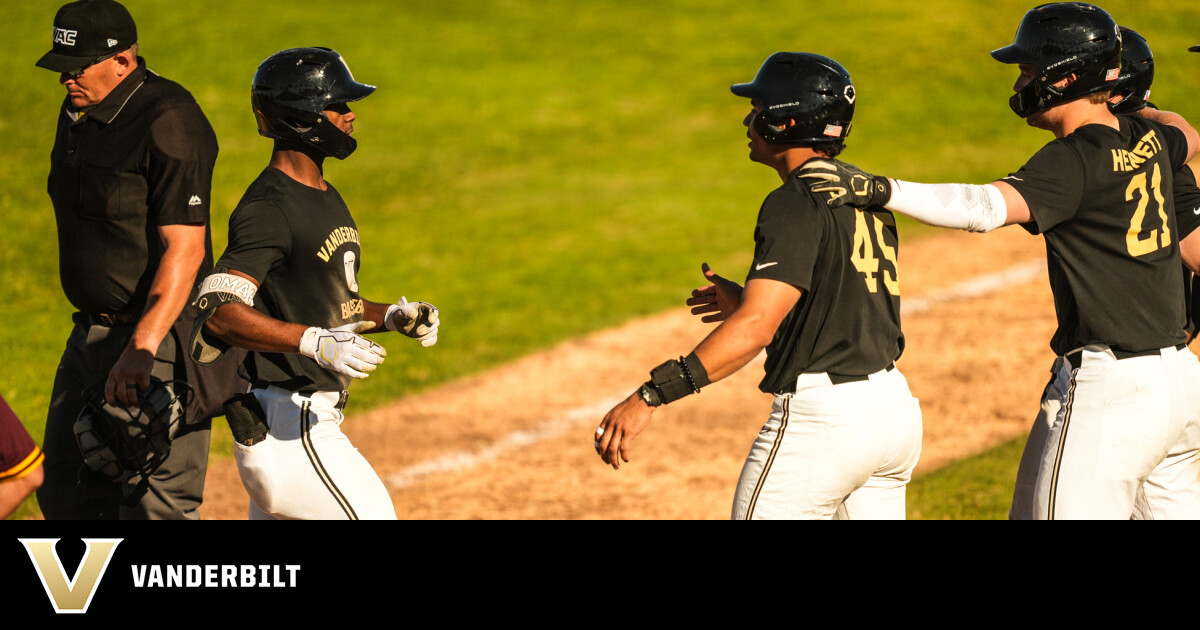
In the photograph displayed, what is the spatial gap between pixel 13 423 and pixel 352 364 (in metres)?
1.16

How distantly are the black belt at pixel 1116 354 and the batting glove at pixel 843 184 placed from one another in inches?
43.4

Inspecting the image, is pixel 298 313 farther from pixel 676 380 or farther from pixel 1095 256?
pixel 1095 256

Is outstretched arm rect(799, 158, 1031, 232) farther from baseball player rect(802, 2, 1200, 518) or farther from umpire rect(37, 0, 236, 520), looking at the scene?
umpire rect(37, 0, 236, 520)

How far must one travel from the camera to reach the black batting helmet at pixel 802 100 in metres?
4.84

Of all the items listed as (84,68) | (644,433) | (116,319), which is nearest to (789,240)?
(116,319)

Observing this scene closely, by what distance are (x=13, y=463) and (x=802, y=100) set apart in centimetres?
300

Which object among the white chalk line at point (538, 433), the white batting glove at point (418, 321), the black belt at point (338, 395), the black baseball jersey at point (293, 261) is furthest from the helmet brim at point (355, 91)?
the white chalk line at point (538, 433)

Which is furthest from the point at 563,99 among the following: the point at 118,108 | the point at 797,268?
the point at 797,268

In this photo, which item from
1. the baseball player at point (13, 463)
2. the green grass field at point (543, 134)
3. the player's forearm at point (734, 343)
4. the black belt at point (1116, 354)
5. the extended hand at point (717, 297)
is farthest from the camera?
the green grass field at point (543, 134)

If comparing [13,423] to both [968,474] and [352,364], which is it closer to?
[352,364]

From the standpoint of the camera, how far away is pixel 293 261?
494cm

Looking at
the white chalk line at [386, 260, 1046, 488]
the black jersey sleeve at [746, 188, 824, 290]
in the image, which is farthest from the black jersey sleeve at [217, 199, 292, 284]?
the white chalk line at [386, 260, 1046, 488]

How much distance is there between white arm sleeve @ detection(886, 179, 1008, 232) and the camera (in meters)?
4.84

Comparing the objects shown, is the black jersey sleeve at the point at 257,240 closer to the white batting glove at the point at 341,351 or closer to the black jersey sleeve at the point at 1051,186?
the white batting glove at the point at 341,351
